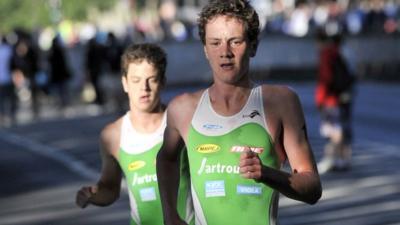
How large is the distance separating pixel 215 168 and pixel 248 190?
15 cm

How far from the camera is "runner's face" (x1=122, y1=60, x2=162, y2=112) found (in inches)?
283

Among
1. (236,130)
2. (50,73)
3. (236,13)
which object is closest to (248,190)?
(236,130)

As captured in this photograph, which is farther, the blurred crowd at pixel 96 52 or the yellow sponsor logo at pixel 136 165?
the blurred crowd at pixel 96 52

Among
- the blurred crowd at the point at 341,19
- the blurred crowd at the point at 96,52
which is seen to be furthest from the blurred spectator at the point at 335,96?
the blurred crowd at the point at 341,19

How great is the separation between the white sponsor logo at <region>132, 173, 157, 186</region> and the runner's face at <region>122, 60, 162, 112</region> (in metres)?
0.38

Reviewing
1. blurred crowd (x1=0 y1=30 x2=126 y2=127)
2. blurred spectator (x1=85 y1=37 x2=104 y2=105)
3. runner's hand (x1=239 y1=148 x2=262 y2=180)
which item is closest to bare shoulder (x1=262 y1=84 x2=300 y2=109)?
runner's hand (x1=239 y1=148 x2=262 y2=180)

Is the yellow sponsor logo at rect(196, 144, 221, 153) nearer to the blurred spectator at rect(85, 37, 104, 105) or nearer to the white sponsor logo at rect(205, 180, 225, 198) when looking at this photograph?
the white sponsor logo at rect(205, 180, 225, 198)

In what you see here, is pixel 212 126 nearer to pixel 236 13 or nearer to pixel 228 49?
pixel 228 49

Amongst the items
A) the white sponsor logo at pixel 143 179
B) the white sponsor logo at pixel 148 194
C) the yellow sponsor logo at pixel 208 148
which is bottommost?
the white sponsor logo at pixel 148 194

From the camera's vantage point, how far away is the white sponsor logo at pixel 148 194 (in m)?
6.97

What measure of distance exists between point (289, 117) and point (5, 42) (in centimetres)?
2274

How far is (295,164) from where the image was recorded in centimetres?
551

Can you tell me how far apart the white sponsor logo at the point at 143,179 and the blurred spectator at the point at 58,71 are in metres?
22.4

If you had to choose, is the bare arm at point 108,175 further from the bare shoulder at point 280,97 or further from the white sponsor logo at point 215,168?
the bare shoulder at point 280,97
